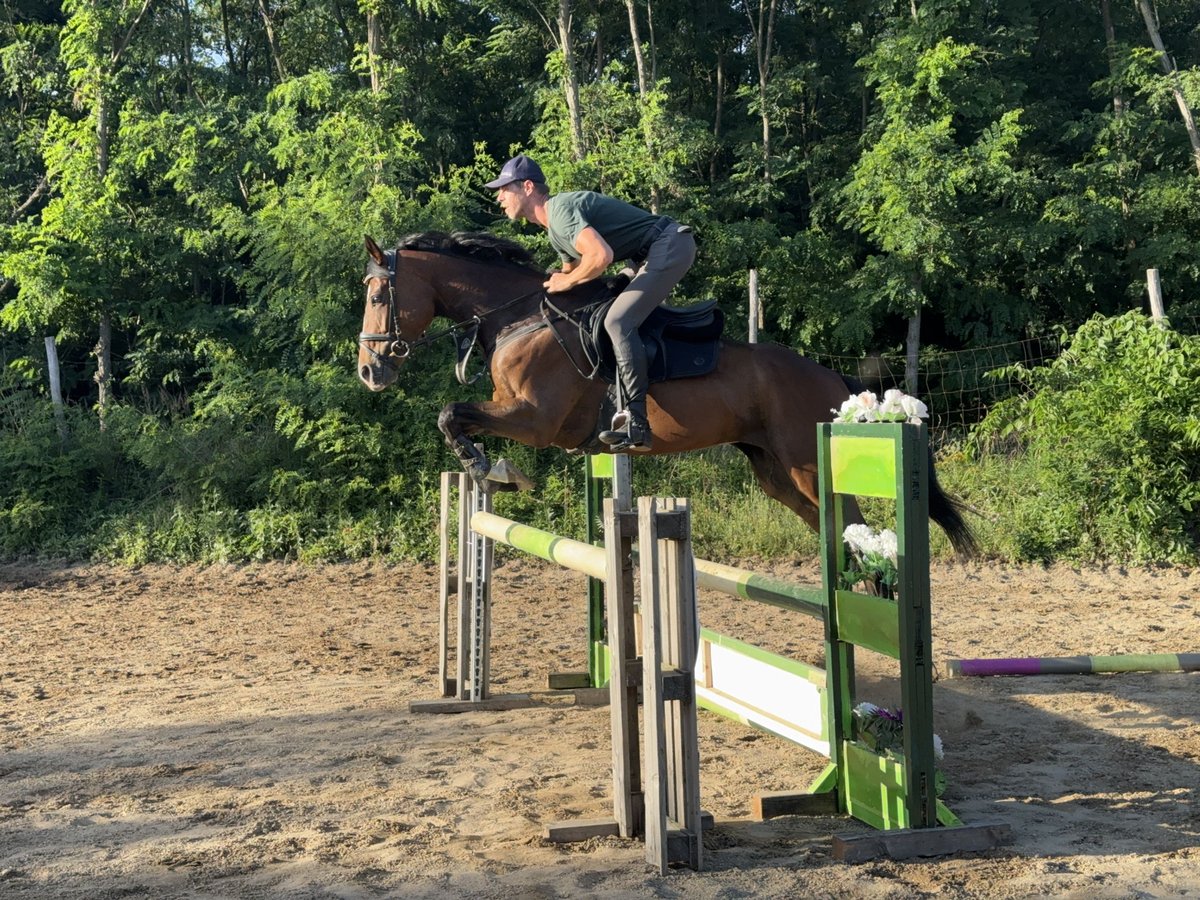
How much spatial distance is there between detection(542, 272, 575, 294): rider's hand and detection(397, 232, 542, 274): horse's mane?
→ 0.30 meters

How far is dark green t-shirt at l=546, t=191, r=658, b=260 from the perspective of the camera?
191 inches

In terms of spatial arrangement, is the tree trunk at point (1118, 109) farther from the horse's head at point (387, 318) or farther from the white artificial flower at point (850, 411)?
the white artificial flower at point (850, 411)

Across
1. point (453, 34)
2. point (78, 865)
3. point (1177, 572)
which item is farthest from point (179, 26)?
point (78, 865)

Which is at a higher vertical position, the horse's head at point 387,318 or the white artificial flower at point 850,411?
the horse's head at point 387,318

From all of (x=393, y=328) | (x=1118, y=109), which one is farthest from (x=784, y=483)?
(x=1118, y=109)

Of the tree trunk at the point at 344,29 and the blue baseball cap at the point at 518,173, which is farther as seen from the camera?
the tree trunk at the point at 344,29

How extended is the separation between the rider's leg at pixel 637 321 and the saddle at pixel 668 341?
4.1 inches

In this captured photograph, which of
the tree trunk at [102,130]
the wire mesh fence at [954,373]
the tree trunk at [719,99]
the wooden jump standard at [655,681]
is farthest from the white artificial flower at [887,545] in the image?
the tree trunk at [719,99]

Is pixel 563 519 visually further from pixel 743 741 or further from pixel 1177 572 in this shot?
pixel 743 741

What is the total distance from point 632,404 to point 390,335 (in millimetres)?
1164

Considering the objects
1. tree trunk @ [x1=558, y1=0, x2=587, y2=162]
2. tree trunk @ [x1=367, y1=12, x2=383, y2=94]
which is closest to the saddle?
tree trunk @ [x1=367, y1=12, x2=383, y2=94]

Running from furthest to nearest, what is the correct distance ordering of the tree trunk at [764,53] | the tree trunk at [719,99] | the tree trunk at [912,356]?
the tree trunk at [719,99], the tree trunk at [764,53], the tree trunk at [912,356]

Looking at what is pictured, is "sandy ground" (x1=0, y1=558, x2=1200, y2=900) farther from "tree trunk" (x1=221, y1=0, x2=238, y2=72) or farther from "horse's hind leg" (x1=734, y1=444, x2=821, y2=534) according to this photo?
"tree trunk" (x1=221, y1=0, x2=238, y2=72)

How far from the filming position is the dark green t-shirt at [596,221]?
4848 millimetres
